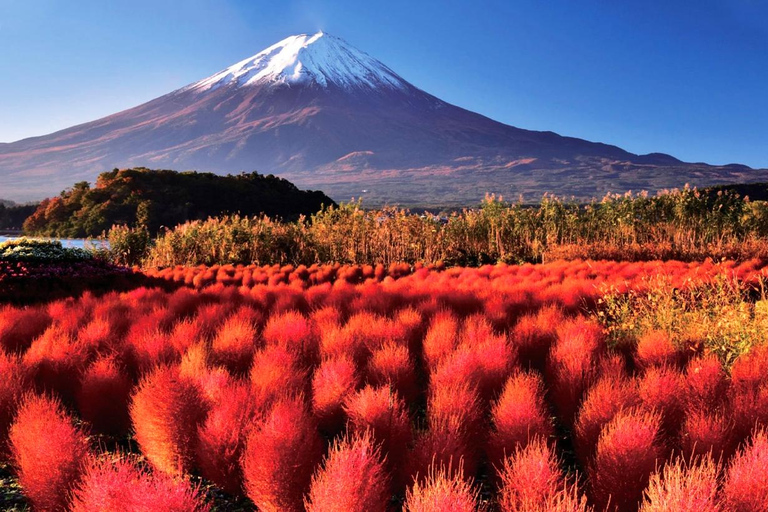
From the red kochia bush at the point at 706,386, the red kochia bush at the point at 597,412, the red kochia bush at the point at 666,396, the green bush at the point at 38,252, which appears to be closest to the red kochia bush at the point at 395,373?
the red kochia bush at the point at 597,412

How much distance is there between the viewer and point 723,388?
3947 millimetres

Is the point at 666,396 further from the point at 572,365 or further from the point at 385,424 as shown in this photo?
the point at 385,424

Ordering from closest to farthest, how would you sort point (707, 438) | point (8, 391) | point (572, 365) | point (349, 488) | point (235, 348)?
1. point (349, 488)
2. point (707, 438)
3. point (8, 391)
4. point (572, 365)
5. point (235, 348)

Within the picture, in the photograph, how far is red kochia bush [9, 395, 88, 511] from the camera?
2.74 m

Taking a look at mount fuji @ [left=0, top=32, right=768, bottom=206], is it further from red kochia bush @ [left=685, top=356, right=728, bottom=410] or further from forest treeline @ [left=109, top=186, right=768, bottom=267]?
red kochia bush @ [left=685, top=356, right=728, bottom=410]

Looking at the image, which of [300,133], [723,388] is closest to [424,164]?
[300,133]

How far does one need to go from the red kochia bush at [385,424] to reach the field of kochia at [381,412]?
1 cm

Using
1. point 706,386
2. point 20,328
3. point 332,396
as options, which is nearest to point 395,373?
point 332,396

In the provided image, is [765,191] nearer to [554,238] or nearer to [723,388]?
[554,238]

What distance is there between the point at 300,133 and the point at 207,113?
102 ft

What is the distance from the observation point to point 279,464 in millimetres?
2609

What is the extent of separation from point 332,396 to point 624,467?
72.5 inches

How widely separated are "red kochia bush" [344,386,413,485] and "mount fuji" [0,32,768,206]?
122735mm

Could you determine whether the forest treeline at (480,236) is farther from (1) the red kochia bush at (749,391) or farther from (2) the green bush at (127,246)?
(1) the red kochia bush at (749,391)
